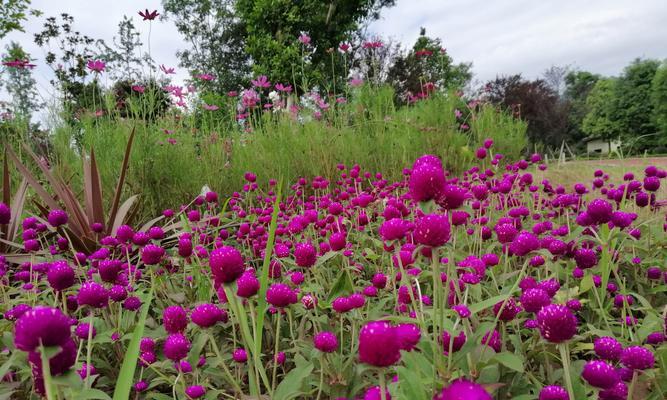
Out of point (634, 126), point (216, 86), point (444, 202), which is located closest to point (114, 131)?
point (444, 202)

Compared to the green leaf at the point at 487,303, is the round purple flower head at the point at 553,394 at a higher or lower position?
lower

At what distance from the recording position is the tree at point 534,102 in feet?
68.3

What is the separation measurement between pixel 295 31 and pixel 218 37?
8.04m

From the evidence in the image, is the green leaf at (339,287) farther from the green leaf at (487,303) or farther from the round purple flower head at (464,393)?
the round purple flower head at (464,393)

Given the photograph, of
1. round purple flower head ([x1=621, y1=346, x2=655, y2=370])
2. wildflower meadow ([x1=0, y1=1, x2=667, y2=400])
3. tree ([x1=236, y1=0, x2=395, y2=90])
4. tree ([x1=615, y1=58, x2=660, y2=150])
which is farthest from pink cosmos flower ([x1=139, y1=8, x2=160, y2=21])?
tree ([x1=615, y1=58, x2=660, y2=150])

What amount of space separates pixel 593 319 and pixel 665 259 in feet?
2.17

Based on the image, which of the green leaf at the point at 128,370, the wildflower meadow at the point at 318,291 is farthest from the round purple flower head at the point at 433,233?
the green leaf at the point at 128,370

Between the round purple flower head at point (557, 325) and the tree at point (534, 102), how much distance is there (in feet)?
68.0

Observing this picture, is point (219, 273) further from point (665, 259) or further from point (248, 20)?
point (248, 20)

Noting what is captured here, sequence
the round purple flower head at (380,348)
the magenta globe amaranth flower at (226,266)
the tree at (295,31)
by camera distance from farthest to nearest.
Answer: the tree at (295,31), the magenta globe amaranth flower at (226,266), the round purple flower head at (380,348)

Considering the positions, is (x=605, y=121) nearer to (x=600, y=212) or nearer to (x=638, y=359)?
(x=600, y=212)

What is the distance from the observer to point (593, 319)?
1.69m

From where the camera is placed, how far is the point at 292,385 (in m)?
0.99

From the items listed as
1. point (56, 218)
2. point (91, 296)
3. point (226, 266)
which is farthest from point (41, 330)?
point (56, 218)
